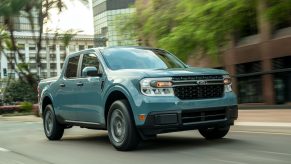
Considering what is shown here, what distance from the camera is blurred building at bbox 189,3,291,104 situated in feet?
83.8

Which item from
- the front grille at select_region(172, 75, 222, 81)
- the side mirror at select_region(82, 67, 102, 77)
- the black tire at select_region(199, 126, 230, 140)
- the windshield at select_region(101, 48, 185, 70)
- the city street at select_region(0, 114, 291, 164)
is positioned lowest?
the city street at select_region(0, 114, 291, 164)

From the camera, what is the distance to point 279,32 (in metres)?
25.7

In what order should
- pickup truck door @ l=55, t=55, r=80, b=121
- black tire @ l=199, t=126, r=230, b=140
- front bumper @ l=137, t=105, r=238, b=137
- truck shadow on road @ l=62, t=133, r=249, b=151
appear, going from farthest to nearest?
pickup truck door @ l=55, t=55, r=80, b=121 → black tire @ l=199, t=126, r=230, b=140 → truck shadow on road @ l=62, t=133, r=249, b=151 → front bumper @ l=137, t=105, r=238, b=137

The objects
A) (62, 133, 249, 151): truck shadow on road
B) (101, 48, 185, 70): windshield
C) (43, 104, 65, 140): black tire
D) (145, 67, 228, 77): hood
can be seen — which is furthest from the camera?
(43, 104, 65, 140): black tire

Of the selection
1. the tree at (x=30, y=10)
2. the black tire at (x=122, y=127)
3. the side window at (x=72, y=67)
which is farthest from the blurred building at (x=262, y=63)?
the black tire at (x=122, y=127)

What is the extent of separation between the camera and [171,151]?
864 cm

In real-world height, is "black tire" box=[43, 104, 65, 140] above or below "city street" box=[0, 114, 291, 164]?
above

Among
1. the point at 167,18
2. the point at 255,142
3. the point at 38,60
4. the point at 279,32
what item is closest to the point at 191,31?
the point at 167,18

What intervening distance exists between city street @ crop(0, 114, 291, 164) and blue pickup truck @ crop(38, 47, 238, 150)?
0.36 m

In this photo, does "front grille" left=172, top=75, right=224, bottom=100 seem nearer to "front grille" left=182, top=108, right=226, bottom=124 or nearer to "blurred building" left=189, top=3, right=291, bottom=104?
"front grille" left=182, top=108, right=226, bottom=124

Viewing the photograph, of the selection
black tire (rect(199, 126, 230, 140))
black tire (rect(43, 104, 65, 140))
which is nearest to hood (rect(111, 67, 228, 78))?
black tire (rect(199, 126, 230, 140))

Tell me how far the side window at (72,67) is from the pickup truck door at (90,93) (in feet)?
1.03

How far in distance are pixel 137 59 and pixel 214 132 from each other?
1985mm

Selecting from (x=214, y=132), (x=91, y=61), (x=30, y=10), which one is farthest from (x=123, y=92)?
(x=30, y=10)
